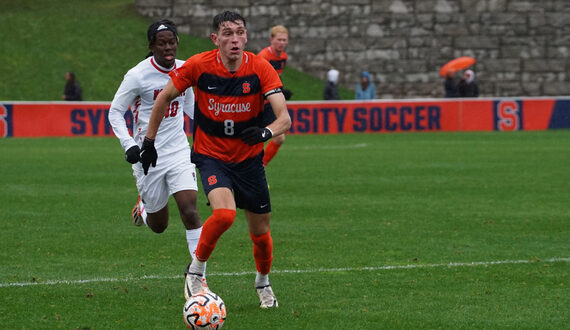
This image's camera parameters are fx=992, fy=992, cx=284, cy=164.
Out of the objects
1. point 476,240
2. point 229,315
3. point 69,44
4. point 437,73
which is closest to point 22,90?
point 69,44

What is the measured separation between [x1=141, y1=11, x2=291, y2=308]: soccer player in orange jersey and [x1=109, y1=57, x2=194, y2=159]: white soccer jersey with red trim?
1.16 meters

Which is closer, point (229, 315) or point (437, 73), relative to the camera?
point (229, 315)

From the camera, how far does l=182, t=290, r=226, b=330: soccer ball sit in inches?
257

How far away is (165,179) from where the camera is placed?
8.70 m

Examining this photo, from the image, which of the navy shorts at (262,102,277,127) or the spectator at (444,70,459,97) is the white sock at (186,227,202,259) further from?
the spectator at (444,70,459,97)

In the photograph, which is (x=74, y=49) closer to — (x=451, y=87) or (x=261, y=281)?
(x=451, y=87)

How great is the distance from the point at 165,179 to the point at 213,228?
62.8 inches

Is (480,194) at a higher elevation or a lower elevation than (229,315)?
lower

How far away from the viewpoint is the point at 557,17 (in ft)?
134

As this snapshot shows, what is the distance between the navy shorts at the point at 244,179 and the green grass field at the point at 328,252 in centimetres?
78

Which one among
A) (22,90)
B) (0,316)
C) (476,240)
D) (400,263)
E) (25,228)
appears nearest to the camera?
(0,316)

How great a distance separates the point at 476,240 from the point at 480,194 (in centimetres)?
439

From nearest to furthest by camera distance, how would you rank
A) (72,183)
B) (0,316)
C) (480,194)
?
(0,316), (480,194), (72,183)

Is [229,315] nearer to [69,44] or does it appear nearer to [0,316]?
[0,316]
